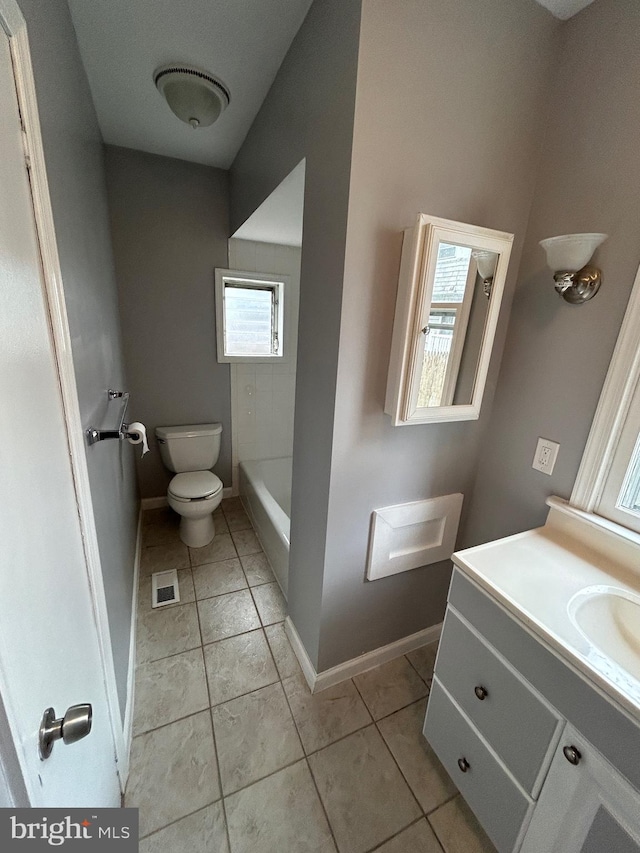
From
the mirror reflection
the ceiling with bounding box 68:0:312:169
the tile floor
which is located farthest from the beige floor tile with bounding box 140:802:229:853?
the ceiling with bounding box 68:0:312:169

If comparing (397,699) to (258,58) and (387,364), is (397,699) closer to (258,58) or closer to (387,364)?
(387,364)

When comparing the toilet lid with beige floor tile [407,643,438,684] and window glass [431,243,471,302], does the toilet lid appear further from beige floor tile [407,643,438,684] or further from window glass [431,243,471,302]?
window glass [431,243,471,302]

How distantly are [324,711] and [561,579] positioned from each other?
3.65ft

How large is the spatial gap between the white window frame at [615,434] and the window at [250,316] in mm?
2217

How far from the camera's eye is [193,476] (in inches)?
97.5

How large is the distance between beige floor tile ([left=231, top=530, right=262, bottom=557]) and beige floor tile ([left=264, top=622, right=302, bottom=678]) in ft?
2.09

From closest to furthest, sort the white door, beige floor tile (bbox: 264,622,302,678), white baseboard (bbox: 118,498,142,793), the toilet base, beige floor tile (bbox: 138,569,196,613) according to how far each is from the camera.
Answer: the white door → white baseboard (bbox: 118,498,142,793) → beige floor tile (bbox: 264,622,302,678) → beige floor tile (bbox: 138,569,196,613) → the toilet base

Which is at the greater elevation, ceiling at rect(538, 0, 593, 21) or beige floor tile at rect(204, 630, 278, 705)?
ceiling at rect(538, 0, 593, 21)

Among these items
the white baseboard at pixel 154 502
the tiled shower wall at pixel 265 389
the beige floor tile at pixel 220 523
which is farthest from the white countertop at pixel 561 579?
the white baseboard at pixel 154 502

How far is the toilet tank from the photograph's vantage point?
2.51 metres

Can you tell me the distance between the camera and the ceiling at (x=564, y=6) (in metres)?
1.05

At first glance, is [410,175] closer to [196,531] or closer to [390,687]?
[390,687]

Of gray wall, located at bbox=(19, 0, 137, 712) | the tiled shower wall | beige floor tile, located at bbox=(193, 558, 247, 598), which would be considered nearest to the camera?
gray wall, located at bbox=(19, 0, 137, 712)

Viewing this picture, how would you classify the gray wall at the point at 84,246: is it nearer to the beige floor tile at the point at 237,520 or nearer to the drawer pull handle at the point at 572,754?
the beige floor tile at the point at 237,520
